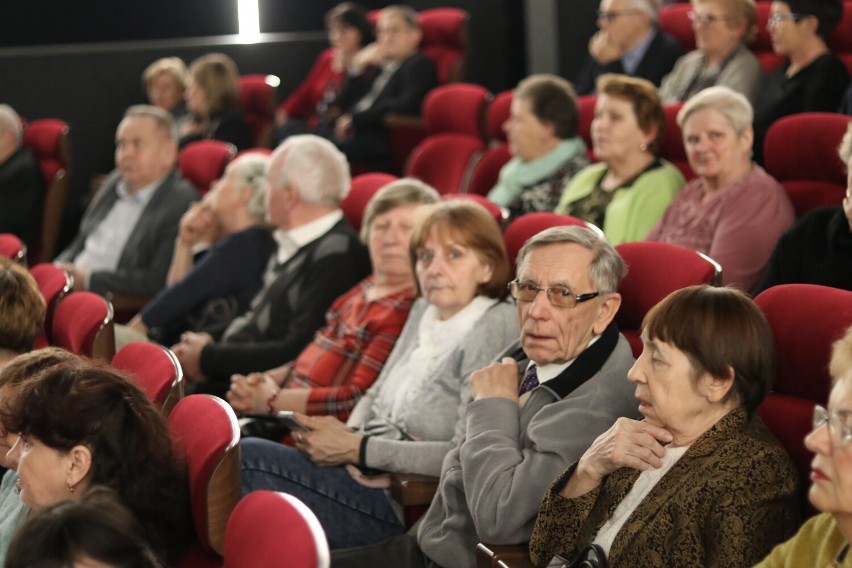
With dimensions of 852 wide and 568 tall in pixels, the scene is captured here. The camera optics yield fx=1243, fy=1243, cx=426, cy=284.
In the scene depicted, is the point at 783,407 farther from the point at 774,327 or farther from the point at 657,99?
the point at 657,99

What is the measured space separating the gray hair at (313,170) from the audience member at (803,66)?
1.55m

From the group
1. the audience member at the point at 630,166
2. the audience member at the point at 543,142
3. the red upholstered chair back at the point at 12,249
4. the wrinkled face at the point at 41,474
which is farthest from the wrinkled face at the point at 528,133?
the wrinkled face at the point at 41,474

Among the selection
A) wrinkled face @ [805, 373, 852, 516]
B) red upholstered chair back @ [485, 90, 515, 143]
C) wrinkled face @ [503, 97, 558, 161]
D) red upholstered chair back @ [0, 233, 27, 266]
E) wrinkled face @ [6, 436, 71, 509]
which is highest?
wrinkled face @ [805, 373, 852, 516]

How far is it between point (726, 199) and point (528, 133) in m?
1.19

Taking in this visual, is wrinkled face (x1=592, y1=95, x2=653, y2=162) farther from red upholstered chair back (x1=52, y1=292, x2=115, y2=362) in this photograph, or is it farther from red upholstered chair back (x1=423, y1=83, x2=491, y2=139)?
red upholstered chair back (x1=52, y1=292, x2=115, y2=362)

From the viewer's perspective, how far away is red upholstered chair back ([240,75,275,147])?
733 centimetres

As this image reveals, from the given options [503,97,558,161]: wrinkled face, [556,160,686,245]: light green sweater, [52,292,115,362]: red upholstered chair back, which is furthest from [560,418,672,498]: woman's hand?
[503,97,558,161]: wrinkled face

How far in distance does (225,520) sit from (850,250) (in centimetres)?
171

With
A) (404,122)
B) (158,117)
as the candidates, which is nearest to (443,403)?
(158,117)

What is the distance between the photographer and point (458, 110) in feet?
19.2

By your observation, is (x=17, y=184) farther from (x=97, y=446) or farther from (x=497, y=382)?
(x=97, y=446)

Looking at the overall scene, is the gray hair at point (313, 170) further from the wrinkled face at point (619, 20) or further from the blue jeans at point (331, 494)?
the wrinkled face at point (619, 20)

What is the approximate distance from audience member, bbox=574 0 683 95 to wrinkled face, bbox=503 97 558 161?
102 centimetres

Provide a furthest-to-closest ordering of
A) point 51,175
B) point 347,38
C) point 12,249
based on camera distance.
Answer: point 347,38 < point 51,175 < point 12,249
